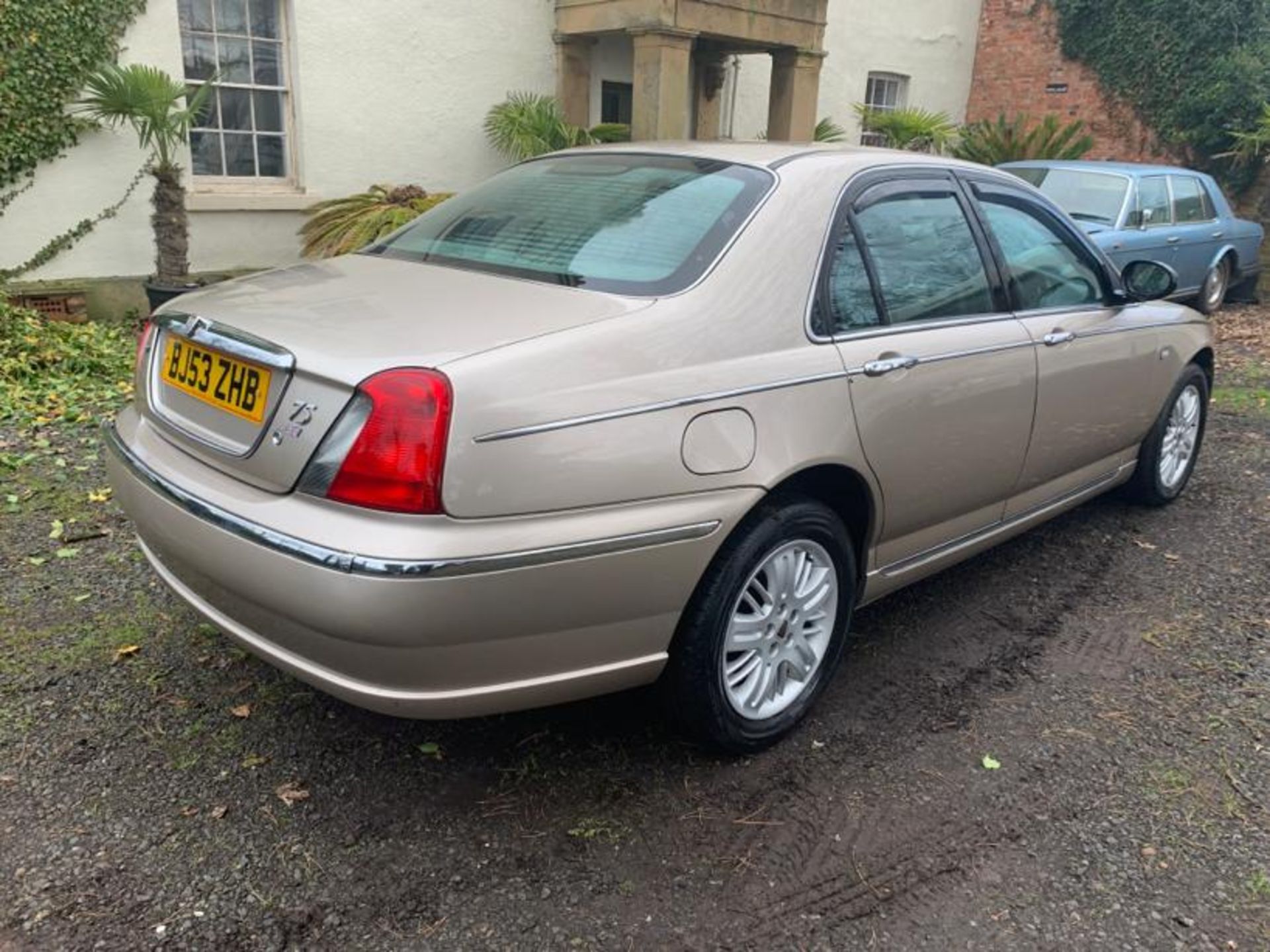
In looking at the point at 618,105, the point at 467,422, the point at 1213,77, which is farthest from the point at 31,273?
the point at 1213,77

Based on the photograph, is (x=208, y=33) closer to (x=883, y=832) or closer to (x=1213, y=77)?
(x=883, y=832)

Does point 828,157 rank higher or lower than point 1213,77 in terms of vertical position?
lower

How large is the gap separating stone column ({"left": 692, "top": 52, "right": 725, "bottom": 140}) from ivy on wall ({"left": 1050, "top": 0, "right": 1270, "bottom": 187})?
6877mm

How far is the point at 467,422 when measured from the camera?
7.04 feet

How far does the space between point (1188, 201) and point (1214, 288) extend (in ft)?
4.52

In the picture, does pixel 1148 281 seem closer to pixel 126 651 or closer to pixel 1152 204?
pixel 126 651

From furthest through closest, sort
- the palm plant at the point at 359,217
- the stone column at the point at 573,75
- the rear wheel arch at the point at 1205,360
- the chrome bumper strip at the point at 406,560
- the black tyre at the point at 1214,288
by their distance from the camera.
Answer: the black tyre at the point at 1214,288 < the stone column at the point at 573,75 < the palm plant at the point at 359,217 < the rear wheel arch at the point at 1205,360 < the chrome bumper strip at the point at 406,560

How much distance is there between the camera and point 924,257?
3312mm

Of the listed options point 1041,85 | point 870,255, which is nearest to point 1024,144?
point 1041,85

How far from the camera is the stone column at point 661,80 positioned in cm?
989

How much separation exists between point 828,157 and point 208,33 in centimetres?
731

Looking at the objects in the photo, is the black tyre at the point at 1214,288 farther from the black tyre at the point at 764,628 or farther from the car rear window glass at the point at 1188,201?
the black tyre at the point at 764,628

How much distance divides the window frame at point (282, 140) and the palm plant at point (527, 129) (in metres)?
2.01

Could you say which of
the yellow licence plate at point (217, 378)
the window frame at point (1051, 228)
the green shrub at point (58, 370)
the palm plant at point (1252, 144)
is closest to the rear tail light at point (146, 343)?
the yellow licence plate at point (217, 378)
